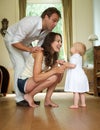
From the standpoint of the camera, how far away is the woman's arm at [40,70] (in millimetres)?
2525

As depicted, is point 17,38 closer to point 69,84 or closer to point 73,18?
point 69,84

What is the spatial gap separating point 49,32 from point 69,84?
0.58 m

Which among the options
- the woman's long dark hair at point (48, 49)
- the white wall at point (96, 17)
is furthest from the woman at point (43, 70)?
the white wall at point (96, 17)

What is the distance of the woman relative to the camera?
8.43 ft

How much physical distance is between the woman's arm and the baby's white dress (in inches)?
A: 4.5

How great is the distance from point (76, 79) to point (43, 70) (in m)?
0.35

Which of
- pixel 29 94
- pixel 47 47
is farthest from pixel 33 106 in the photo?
pixel 47 47

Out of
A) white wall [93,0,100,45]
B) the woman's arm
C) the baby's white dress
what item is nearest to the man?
the woman's arm

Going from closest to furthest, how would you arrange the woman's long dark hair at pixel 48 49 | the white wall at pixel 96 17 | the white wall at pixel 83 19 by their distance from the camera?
1. the woman's long dark hair at pixel 48 49
2. the white wall at pixel 96 17
3. the white wall at pixel 83 19

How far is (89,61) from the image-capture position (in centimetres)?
641

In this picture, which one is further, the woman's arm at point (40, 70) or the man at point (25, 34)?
the man at point (25, 34)

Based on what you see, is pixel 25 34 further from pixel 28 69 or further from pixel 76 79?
pixel 76 79

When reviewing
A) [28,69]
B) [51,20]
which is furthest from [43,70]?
[51,20]

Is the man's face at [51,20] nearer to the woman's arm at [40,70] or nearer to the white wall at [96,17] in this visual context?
the woman's arm at [40,70]
